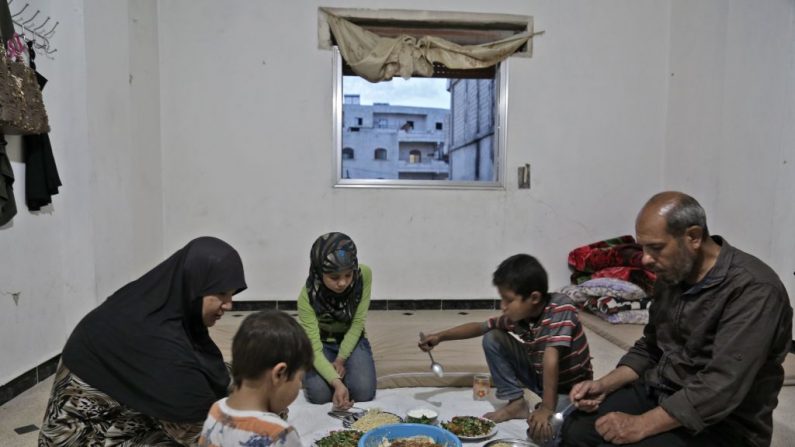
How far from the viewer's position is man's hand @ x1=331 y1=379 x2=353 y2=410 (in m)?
2.09

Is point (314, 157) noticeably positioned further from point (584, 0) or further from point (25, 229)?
point (584, 0)

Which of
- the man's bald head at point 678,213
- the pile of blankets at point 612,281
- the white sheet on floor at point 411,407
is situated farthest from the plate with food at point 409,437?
the pile of blankets at point 612,281

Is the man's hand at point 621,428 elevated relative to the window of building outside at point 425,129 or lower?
lower

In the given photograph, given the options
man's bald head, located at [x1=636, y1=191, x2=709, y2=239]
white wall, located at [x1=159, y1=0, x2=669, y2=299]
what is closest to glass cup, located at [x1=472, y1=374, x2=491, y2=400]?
man's bald head, located at [x1=636, y1=191, x2=709, y2=239]

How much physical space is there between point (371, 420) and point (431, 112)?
2.93 m

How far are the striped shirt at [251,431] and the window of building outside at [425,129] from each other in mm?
3115

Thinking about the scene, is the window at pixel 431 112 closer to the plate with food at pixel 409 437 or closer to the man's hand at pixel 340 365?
the man's hand at pixel 340 365

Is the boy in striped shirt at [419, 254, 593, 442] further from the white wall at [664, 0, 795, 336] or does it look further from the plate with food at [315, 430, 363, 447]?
the white wall at [664, 0, 795, 336]

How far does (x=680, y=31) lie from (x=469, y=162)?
1.96 metres

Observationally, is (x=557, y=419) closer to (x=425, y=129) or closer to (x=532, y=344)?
(x=532, y=344)

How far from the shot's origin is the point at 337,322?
241 cm

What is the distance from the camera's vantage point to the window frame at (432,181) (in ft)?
13.5

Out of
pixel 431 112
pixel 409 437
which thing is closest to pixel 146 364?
pixel 409 437

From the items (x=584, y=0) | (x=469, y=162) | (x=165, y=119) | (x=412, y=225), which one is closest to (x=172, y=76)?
(x=165, y=119)
